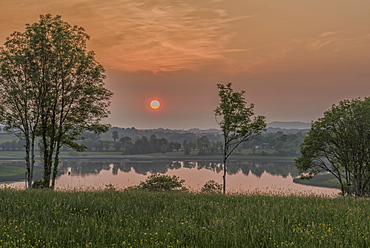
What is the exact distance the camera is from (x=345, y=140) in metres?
36.9

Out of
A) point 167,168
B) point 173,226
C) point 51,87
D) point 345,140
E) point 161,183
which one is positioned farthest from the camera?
point 167,168

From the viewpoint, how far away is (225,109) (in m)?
36.3

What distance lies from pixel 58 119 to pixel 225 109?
2040 cm

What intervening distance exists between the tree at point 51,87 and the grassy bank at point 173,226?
19905mm

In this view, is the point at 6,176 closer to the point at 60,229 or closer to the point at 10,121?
the point at 10,121

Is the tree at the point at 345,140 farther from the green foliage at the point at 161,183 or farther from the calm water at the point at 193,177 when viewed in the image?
the green foliage at the point at 161,183

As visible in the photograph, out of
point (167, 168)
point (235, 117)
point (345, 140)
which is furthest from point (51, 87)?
point (167, 168)

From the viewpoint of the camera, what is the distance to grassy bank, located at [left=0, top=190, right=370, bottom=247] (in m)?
6.57

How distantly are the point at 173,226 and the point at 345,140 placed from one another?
120 ft

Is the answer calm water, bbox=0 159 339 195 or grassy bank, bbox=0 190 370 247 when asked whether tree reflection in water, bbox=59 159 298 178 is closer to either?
calm water, bbox=0 159 339 195

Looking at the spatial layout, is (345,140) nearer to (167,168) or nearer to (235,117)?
(235,117)

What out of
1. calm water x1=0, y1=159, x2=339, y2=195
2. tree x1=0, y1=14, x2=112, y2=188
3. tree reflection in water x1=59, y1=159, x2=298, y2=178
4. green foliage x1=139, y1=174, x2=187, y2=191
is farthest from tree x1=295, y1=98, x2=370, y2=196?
tree reflection in water x1=59, y1=159, x2=298, y2=178

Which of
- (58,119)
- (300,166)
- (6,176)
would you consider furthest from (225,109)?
(6,176)

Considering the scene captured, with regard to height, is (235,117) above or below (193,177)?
above
